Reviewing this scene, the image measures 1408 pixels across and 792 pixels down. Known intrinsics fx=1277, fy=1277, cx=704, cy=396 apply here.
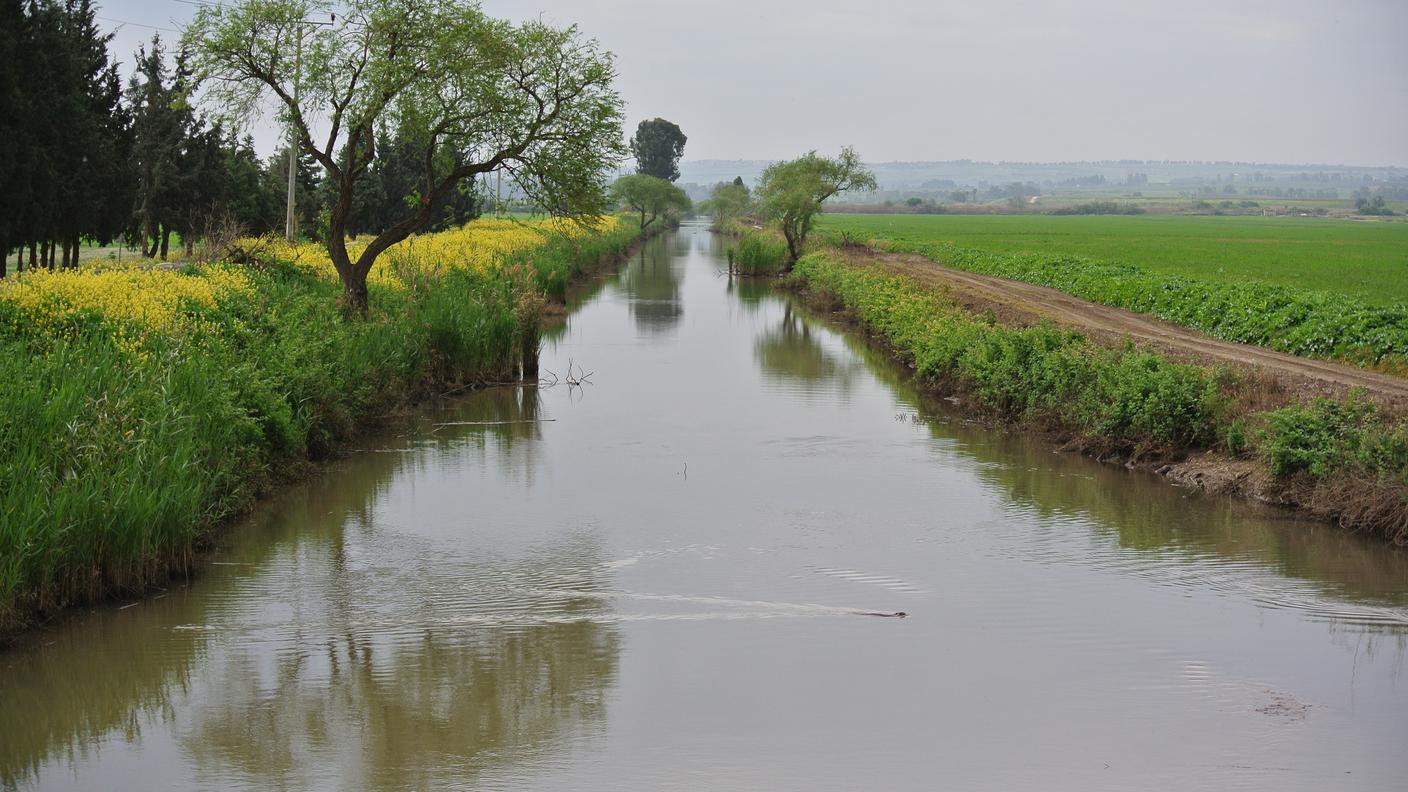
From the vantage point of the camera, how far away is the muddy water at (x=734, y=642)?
760cm

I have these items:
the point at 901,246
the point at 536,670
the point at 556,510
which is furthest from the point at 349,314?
the point at 901,246

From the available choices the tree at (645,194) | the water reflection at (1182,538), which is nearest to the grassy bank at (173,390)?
the water reflection at (1182,538)

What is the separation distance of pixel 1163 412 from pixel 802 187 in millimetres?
36037

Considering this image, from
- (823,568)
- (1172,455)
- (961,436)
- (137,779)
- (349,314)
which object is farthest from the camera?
(349,314)

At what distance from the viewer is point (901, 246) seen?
197ft

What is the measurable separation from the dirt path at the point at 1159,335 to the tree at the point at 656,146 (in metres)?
118

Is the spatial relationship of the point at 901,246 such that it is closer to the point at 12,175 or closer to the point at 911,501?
the point at 12,175

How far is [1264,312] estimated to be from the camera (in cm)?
2406

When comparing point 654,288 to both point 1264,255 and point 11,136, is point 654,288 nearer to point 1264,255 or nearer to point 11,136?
point 1264,255

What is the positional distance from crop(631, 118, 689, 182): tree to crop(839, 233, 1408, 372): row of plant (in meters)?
123

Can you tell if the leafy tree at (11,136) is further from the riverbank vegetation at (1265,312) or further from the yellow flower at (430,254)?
the riverbank vegetation at (1265,312)

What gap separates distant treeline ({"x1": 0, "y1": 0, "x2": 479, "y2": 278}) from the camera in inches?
1048

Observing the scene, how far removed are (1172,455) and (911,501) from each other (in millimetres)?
3791

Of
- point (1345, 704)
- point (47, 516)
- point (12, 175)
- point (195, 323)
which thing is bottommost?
point (1345, 704)
